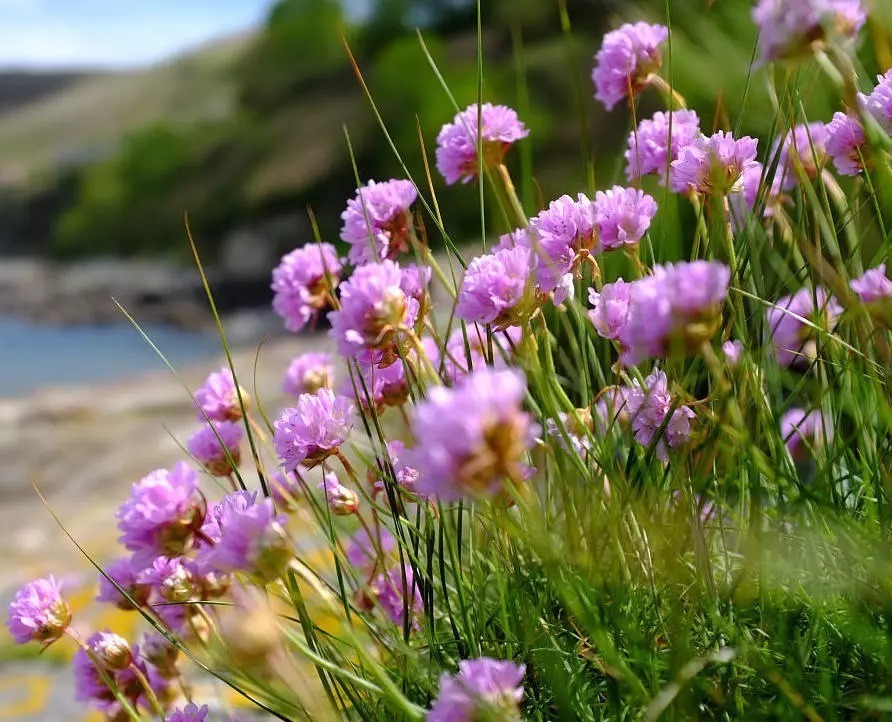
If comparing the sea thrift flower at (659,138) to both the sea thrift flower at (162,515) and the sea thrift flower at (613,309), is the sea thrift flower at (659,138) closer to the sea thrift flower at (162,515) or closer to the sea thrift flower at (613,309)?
the sea thrift flower at (613,309)

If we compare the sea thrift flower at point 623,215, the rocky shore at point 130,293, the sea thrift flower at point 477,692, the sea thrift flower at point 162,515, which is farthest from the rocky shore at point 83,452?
the rocky shore at point 130,293

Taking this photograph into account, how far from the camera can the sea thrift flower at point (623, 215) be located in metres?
0.71

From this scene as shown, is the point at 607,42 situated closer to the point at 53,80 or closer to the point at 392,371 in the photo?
the point at 392,371

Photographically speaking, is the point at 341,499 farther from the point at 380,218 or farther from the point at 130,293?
the point at 130,293

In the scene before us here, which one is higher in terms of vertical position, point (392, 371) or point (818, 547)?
point (392, 371)

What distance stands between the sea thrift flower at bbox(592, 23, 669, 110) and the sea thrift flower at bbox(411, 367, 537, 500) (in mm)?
574

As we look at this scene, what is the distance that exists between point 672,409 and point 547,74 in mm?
9491

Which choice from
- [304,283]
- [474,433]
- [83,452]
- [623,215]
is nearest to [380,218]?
[304,283]

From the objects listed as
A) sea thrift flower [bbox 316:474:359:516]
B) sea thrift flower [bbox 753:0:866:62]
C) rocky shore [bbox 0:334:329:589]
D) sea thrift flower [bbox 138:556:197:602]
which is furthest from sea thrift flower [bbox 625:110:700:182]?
rocky shore [bbox 0:334:329:589]

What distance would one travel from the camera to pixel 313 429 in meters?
0.69

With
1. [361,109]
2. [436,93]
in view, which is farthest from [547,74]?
[361,109]

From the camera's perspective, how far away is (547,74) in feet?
31.4

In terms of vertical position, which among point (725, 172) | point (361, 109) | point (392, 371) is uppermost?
point (725, 172)

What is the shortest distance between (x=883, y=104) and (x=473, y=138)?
0.34 metres
